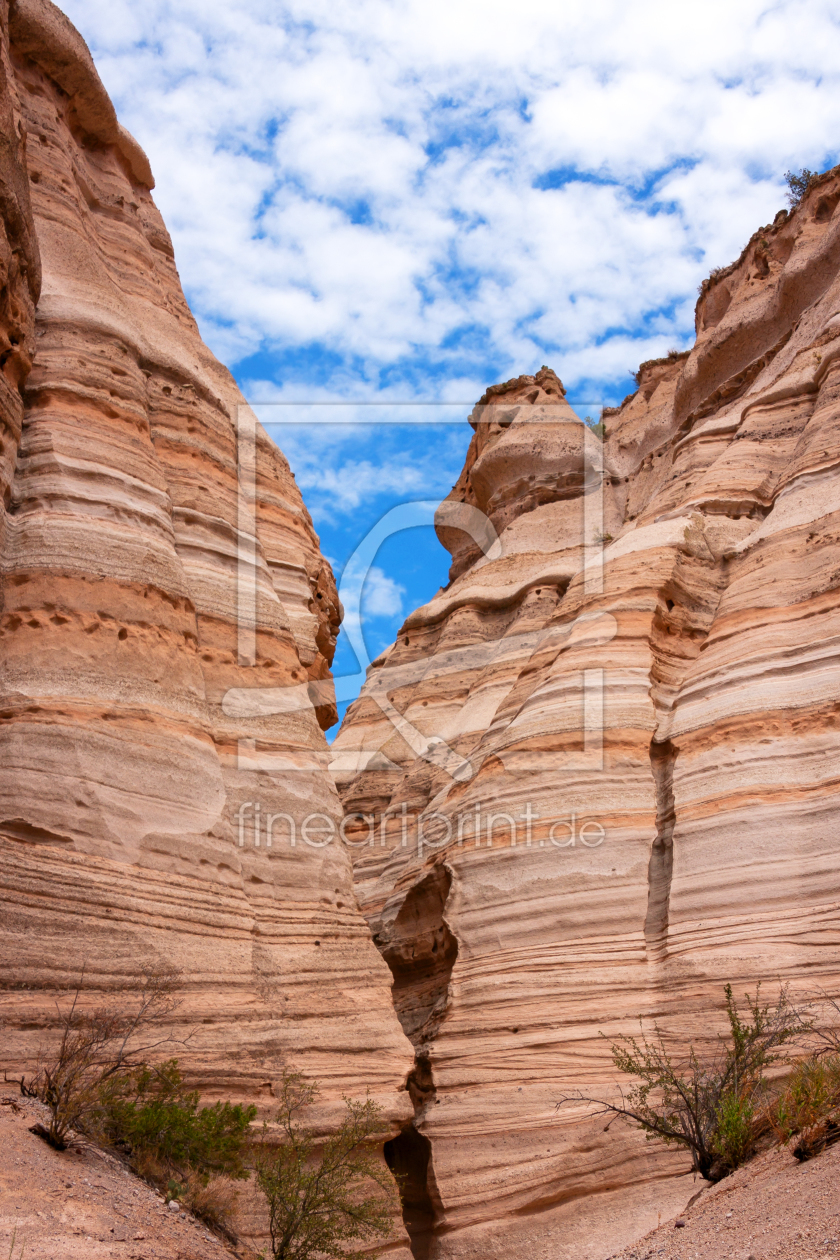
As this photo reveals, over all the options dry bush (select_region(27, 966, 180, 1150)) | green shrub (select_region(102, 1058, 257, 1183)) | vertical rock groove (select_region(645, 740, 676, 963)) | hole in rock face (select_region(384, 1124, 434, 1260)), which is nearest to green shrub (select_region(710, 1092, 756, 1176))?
vertical rock groove (select_region(645, 740, 676, 963))

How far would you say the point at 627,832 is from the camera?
14.4 meters

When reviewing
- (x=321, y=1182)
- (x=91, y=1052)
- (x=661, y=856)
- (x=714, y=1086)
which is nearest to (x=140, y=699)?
(x=91, y=1052)

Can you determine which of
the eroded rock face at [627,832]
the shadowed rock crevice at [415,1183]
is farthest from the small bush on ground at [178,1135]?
the shadowed rock crevice at [415,1183]

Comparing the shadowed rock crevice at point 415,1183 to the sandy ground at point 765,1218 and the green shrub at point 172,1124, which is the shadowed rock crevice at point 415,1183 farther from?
the sandy ground at point 765,1218

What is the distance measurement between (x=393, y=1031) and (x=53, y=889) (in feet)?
14.1

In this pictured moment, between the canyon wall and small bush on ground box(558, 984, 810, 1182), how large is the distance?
8.28ft

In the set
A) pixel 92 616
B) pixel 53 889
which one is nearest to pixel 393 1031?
pixel 53 889

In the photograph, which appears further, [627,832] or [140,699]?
[627,832]

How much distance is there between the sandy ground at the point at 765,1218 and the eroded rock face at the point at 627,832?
7.88 feet

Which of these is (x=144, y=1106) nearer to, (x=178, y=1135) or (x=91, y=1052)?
(x=178, y=1135)

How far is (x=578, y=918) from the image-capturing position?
13805 millimetres

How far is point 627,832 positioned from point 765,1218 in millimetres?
6975

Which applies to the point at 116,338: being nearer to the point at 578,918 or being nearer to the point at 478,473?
the point at 578,918

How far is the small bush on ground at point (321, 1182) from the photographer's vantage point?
1002 cm
